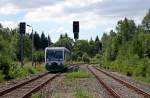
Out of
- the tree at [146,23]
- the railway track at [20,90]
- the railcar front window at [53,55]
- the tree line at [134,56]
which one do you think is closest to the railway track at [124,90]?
the railway track at [20,90]

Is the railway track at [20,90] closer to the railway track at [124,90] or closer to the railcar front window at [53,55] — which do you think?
the railway track at [124,90]

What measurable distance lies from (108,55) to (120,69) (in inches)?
1099

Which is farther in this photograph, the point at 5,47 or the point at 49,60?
the point at 49,60

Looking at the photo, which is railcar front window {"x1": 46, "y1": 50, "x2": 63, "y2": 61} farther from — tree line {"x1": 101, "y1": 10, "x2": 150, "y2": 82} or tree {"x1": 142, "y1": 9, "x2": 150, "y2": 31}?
tree {"x1": 142, "y1": 9, "x2": 150, "y2": 31}

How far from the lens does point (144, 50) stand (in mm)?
60031

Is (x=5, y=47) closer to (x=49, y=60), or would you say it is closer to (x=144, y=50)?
(x=49, y=60)

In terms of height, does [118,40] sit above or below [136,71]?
above

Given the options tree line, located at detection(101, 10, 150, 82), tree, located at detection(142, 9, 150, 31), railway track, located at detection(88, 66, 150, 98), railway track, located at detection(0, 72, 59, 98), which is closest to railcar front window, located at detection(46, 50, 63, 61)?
tree line, located at detection(101, 10, 150, 82)

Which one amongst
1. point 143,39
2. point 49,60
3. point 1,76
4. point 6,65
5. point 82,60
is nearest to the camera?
point 1,76

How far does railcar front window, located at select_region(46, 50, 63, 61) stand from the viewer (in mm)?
56141

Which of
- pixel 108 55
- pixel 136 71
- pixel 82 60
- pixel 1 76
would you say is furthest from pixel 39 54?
pixel 82 60

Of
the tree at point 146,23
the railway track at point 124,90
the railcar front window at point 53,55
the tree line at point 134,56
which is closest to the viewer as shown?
Result: the railway track at point 124,90

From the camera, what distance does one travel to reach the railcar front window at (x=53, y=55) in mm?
56141

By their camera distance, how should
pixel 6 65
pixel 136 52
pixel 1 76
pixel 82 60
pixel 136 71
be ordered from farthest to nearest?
pixel 82 60, pixel 136 52, pixel 136 71, pixel 6 65, pixel 1 76
